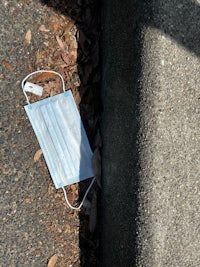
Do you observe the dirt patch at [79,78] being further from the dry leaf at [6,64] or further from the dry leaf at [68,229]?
the dry leaf at [6,64]

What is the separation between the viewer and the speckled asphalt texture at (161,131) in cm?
185

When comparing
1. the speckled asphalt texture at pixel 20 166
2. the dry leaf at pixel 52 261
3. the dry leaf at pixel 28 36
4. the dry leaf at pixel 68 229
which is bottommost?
the dry leaf at pixel 52 261

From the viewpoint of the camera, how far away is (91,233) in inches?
96.4

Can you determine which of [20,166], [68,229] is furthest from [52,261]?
[20,166]

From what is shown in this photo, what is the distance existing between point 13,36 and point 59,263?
4.52ft

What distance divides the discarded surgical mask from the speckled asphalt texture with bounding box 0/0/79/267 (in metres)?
0.05

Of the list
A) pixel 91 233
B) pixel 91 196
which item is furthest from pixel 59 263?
pixel 91 196

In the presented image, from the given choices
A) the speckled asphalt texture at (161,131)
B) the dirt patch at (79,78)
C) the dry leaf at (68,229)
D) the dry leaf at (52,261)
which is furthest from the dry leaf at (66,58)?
the dry leaf at (52,261)

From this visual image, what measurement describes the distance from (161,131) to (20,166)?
0.93 m

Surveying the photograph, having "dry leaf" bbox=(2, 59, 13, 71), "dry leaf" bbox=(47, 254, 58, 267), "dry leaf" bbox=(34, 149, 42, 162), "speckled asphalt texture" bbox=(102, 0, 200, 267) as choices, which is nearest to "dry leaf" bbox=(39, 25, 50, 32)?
"dry leaf" bbox=(2, 59, 13, 71)

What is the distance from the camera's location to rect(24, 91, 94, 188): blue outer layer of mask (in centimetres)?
237

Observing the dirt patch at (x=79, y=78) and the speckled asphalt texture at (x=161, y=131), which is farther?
the dirt patch at (x=79, y=78)

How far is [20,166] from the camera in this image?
7.73 feet

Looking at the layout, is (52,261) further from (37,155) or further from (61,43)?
(61,43)
